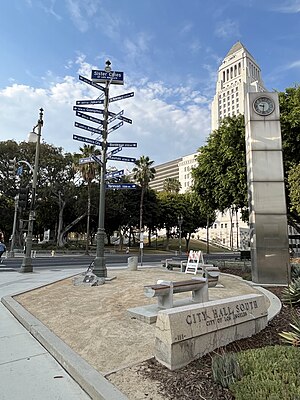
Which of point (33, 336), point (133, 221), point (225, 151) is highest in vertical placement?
point (225, 151)

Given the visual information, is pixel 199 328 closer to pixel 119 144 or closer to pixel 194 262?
pixel 119 144

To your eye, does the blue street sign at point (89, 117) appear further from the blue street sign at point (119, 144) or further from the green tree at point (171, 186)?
the green tree at point (171, 186)

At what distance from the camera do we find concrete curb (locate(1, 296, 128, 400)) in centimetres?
319

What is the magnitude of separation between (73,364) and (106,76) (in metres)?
11.0

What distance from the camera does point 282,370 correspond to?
319 centimetres

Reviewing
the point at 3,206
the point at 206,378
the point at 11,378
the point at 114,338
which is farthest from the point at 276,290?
the point at 3,206

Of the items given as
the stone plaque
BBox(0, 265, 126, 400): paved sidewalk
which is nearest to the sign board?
the stone plaque

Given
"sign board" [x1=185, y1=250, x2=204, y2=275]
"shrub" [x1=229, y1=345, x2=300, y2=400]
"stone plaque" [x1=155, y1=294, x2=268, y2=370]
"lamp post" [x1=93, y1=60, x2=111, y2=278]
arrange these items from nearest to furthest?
"shrub" [x1=229, y1=345, x2=300, y2=400], "stone plaque" [x1=155, y1=294, x2=268, y2=370], "lamp post" [x1=93, y1=60, x2=111, y2=278], "sign board" [x1=185, y1=250, x2=204, y2=275]

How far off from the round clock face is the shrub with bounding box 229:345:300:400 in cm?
1085

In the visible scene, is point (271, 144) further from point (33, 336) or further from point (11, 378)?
point (11, 378)

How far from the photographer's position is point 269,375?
3078 mm

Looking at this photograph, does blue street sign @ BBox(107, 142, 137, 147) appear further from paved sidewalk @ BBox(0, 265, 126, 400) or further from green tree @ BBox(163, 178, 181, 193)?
green tree @ BBox(163, 178, 181, 193)

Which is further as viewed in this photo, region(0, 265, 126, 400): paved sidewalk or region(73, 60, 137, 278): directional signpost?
region(73, 60, 137, 278): directional signpost

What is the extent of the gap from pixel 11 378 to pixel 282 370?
307cm
